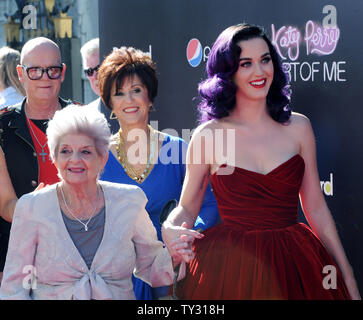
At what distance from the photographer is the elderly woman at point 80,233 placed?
287cm

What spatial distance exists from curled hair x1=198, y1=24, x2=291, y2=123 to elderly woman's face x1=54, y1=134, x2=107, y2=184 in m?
0.60

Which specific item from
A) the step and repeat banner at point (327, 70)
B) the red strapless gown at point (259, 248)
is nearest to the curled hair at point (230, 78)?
the red strapless gown at point (259, 248)

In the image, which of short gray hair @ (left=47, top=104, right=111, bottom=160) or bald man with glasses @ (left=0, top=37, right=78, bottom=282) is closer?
short gray hair @ (left=47, top=104, right=111, bottom=160)

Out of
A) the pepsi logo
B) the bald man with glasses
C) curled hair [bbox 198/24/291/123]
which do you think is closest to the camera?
curled hair [bbox 198/24/291/123]

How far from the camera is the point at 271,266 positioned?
2.88m

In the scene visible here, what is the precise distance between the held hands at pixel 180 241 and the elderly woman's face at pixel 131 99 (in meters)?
0.97

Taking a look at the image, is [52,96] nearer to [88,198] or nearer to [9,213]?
[9,213]

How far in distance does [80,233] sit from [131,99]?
1.04 metres

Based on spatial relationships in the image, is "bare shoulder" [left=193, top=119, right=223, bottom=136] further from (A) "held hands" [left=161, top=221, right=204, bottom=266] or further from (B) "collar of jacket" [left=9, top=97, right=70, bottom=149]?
(B) "collar of jacket" [left=9, top=97, right=70, bottom=149]

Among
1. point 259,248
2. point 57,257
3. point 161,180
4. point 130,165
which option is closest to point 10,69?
point 130,165

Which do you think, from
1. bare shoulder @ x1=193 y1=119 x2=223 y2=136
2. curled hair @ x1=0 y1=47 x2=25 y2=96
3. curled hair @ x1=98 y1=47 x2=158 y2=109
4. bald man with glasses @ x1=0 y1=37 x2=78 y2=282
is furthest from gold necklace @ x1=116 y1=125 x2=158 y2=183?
curled hair @ x1=0 y1=47 x2=25 y2=96

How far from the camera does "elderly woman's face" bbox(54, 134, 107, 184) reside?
2.93 meters

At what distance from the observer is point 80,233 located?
9.70ft

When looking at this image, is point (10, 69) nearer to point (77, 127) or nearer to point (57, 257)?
point (77, 127)
